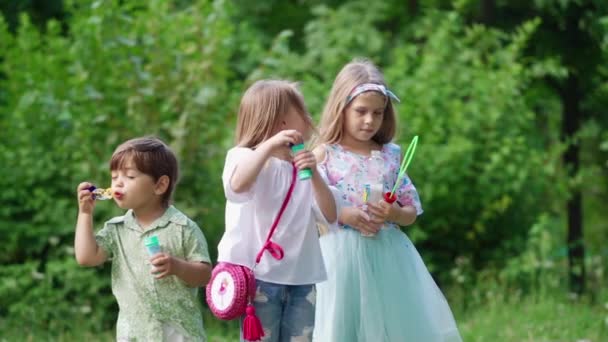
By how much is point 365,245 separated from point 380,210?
9.0 inches

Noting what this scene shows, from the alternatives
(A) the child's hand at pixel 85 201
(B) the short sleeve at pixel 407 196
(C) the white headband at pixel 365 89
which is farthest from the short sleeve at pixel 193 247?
(B) the short sleeve at pixel 407 196

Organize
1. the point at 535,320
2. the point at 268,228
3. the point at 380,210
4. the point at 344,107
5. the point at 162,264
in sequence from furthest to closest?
1. the point at 535,320
2. the point at 344,107
3. the point at 380,210
4. the point at 268,228
5. the point at 162,264

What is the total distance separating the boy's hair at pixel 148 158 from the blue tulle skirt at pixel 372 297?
1.06 meters

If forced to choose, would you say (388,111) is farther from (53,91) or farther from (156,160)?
(53,91)

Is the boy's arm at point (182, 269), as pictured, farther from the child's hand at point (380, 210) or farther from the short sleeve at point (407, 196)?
the short sleeve at point (407, 196)

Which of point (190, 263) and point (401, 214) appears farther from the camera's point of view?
point (401, 214)

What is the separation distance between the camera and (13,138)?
6.90 meters

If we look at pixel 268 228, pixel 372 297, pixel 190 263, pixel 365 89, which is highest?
pixel 365 89

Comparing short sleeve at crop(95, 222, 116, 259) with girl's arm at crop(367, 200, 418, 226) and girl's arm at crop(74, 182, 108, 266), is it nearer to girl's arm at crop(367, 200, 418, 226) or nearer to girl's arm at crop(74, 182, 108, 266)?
girl's arm at crop(74, 182, 108, 266)

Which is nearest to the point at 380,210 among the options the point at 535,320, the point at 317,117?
the point at 535,320

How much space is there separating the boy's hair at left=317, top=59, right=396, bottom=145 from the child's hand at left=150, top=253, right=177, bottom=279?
51.8 inches

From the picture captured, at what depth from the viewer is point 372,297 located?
4379 mm

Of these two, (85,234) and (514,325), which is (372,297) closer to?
(85,234)

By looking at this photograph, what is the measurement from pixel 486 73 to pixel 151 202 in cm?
483
